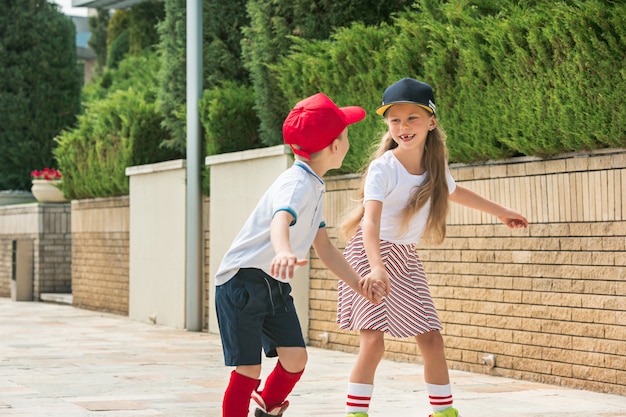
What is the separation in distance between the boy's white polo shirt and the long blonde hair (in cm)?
73

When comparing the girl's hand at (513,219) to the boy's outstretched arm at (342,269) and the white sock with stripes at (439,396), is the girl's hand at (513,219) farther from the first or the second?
the boy's outstretched arm at (342,269)

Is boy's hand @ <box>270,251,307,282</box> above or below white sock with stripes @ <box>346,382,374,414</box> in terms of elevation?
above

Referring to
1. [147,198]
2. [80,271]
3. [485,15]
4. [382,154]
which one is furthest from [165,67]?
[382,154]

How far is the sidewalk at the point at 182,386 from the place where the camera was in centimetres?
649

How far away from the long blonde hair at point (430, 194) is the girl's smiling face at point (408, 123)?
0.12 metres

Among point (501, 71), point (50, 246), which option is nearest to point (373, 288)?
point (501, 71)

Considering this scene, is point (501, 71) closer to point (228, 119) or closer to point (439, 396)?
point (439, 396)

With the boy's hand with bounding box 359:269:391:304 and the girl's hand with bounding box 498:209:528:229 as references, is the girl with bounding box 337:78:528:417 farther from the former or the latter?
the boy's hand with bounding box 359:269:391:304

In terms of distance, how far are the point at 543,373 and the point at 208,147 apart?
6.01 meters

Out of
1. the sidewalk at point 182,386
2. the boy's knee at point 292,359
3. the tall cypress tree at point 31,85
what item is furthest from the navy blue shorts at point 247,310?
the tall cypress tree at point 31,85

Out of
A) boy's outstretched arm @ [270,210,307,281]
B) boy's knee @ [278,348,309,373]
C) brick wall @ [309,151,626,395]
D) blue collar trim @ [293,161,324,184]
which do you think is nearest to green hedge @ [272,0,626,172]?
brick wall @ [309,151,626,395]

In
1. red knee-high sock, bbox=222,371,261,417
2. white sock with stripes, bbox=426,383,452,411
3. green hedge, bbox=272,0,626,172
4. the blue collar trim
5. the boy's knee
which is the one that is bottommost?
white sock with stripes, bbox=426,383,452,411

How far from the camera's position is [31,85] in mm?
23641

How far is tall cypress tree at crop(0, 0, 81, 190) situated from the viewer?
76.3 feet
